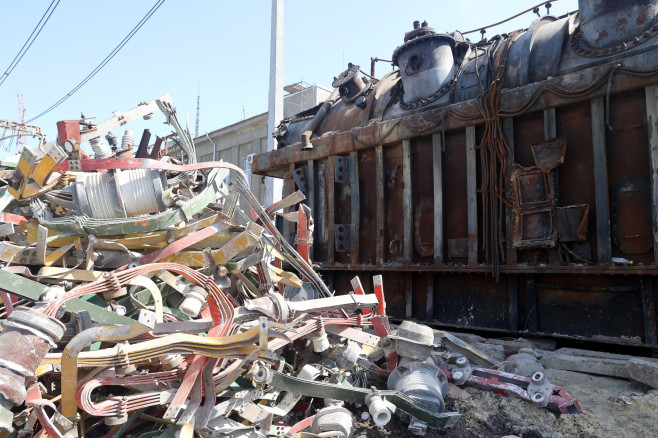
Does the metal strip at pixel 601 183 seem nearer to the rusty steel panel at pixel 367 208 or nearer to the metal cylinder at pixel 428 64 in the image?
the metal cylinder at pixel 428 64

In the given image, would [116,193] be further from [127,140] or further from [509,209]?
[127,140]

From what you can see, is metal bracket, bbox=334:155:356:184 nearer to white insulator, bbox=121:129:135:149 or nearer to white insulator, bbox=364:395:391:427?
white insulator, bbox=121:129:135:149

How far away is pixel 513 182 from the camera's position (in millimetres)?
4262

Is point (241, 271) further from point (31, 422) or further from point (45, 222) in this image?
point (31, 422)

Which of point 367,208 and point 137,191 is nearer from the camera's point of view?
point 137,191

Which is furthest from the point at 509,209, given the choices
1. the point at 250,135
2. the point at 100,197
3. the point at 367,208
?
the point at 250,135

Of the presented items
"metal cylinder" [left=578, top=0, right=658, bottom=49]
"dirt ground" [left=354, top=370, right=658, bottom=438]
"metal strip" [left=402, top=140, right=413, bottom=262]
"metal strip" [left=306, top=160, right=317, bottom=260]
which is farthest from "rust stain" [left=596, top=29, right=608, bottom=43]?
"metal strip" [left=306, top=160, right=317, bottom=260]

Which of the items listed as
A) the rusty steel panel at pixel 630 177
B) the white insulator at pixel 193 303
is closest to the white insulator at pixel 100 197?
the white insulator at pixel 193 303

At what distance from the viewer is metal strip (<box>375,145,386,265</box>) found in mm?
5246

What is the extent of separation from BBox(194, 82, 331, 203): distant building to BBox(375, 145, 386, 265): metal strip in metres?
10.0

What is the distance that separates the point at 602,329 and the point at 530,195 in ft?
4.01

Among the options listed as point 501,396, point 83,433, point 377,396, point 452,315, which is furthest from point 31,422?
point 452,315

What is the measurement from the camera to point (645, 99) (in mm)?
3686

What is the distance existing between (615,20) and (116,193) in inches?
164
